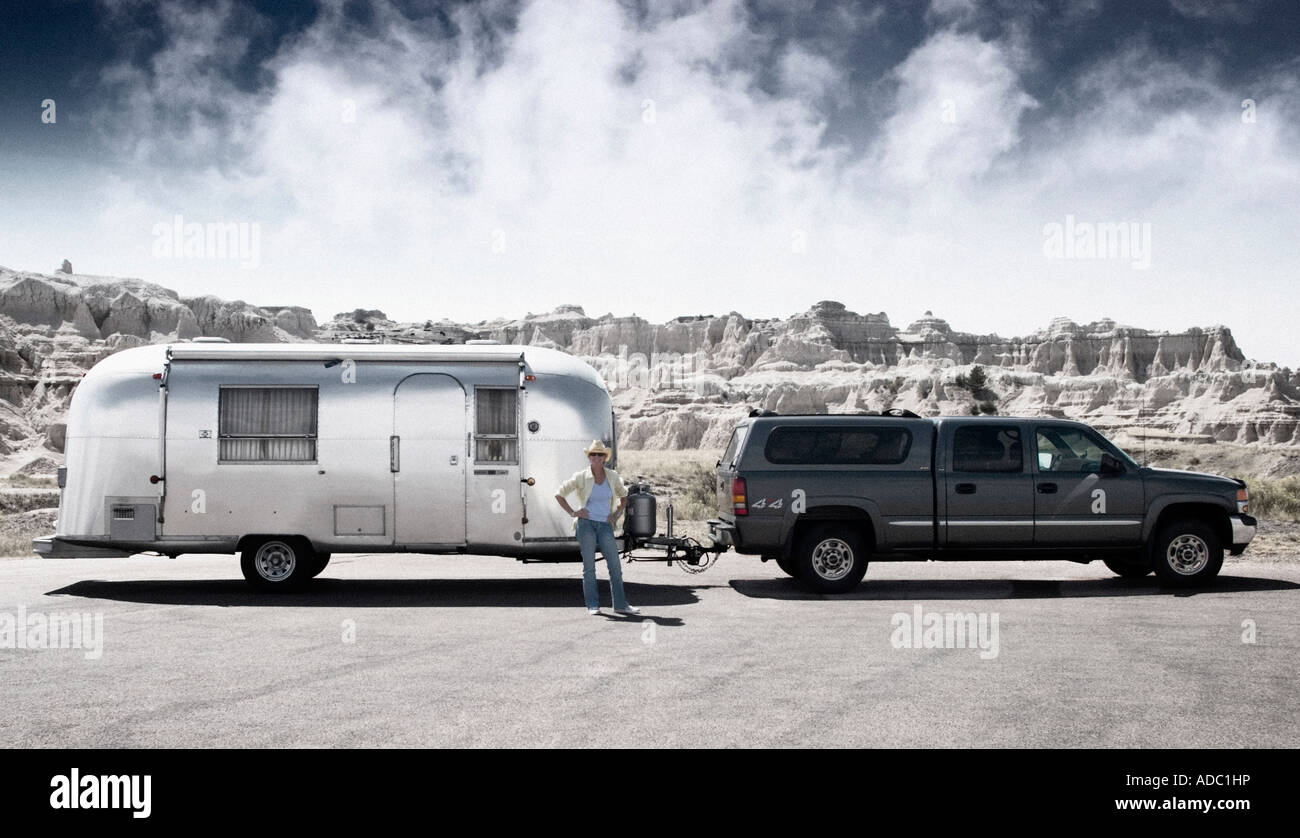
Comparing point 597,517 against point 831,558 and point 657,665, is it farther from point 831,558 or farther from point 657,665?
point 831,558

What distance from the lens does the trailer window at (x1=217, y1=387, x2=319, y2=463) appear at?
11445 millimetres

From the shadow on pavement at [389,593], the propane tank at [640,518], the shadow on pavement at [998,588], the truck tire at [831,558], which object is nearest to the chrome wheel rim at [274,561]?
the shadow on pavement at [389,593]

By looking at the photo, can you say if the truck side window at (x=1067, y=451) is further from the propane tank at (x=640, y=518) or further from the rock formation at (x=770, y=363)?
the rock formation at (x=770, y=363)

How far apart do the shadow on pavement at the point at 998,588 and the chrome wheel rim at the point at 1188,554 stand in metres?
0.26

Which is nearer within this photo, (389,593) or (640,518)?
(389,593)

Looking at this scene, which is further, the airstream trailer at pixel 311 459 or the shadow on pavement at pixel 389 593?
the airstream trailer at pixel 311 459

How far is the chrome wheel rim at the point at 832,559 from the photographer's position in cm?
1152

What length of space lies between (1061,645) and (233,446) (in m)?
9.02

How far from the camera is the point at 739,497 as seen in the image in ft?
37.9

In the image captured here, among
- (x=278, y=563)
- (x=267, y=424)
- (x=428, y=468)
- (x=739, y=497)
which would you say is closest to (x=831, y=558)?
(x=739, y=497)

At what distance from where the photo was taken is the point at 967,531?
11570mm

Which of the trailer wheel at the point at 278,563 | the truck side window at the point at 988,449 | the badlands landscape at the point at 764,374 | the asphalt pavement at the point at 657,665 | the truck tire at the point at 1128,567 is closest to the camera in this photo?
the asphalt pavement at the point at 657,665

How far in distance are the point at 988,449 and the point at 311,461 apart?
800 centimetres
